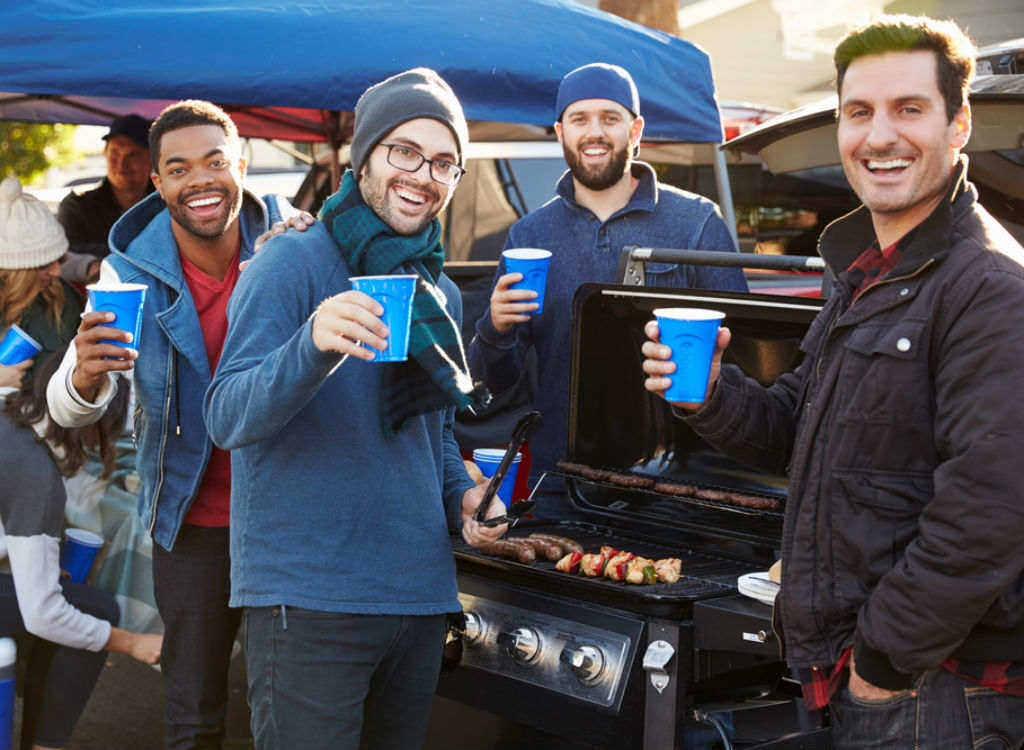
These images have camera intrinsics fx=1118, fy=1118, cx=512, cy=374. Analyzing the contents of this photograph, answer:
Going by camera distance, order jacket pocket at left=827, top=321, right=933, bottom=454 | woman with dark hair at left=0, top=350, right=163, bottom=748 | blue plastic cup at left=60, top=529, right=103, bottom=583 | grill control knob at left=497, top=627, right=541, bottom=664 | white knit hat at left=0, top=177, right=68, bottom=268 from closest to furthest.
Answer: jacket pocket at left=827, top=321, right=933, bottom=454
grill control knob at left=497, top=627, right=541, bottom=664
woman with dark hair at left=0, top=350, right=163, bottom=748
blue plastic cup at left=60, top=529, right=103, bottom=583
white knit hat at left=0, top=177, right=68, bottom=268

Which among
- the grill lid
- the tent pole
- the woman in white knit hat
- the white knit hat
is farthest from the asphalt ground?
the tent pole

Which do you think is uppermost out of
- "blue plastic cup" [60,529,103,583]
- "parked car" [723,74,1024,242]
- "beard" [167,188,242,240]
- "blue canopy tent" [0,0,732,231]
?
"blue canopy tent" [0,0,732,231]

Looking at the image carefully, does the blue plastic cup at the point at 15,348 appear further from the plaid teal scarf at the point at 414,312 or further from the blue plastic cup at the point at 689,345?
the blue plastic cup at the point at 689,345

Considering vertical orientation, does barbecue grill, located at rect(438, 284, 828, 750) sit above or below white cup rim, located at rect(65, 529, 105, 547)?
above

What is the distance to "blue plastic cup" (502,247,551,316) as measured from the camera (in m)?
3.57

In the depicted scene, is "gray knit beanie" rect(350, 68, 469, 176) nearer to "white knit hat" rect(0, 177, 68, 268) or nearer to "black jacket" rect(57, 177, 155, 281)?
"white knit hat" rect(0, 177, 68, 268)

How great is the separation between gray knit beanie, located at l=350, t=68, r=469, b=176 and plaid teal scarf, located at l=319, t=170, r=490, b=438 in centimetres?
10

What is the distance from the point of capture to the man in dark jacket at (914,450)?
1.89 metres

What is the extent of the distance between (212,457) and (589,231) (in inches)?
62.9

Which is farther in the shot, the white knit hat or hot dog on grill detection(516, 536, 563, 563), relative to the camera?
the white knit hat

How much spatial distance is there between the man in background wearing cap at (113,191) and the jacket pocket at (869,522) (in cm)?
571

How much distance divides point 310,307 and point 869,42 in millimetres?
1268

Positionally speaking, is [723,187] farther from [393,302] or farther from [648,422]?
[393,302]

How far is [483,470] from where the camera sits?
3.88m
